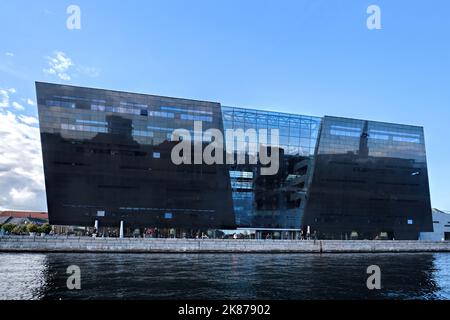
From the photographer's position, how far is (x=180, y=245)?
203ft

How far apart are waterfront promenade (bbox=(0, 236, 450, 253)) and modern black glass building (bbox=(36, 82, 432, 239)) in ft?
46.3

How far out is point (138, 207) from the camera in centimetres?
7588

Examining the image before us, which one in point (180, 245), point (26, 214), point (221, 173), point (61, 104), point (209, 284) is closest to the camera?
point (209, 284)

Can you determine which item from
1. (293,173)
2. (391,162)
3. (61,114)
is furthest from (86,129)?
(391,162)

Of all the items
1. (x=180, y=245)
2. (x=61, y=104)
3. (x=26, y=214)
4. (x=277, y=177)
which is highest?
(x=61, y=104)

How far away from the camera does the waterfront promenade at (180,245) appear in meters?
56.1

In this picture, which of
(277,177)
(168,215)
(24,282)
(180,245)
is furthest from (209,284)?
(277,177)

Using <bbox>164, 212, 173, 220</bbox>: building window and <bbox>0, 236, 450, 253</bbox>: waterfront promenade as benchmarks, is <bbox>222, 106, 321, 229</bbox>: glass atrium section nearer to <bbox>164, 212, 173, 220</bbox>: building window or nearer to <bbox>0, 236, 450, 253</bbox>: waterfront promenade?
<bbox>164, 212, 173, 220</bbox>: building window

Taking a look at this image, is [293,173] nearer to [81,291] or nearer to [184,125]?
[184,125]

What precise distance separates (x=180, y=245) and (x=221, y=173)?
2271 cm

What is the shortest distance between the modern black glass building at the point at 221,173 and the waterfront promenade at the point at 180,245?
14101 millimetres

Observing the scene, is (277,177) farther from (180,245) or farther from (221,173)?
(180,245)

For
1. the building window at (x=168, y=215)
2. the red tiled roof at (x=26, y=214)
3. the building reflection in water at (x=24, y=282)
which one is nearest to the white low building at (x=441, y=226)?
the building window at (x=168, y=215)
